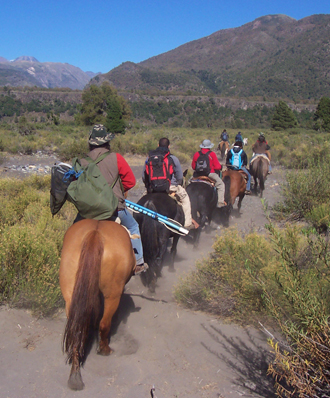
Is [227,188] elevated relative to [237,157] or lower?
lower

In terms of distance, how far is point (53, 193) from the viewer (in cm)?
376

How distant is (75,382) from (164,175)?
12.1ft

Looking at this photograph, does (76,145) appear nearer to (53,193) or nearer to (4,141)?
(4,141)

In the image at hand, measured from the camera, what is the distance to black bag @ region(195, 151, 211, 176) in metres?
7.68

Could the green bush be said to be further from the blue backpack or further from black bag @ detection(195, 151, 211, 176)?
black bag @ detection(195, 151, 211, 176)

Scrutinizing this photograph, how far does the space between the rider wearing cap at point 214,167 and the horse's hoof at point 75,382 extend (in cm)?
552

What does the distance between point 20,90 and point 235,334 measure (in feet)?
300

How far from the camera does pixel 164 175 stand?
6008 millimetres

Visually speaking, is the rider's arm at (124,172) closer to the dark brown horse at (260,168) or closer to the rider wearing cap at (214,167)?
the rider wearing cap at (214,167)

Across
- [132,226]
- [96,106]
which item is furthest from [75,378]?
[96,106]

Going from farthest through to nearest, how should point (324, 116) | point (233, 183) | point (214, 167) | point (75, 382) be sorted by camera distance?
point (324, 116) < point (233, 183) < point (214, 167) < point (75, 382)

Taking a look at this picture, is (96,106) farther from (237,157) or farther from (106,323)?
(106,323)

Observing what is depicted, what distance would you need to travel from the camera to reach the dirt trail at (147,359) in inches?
126

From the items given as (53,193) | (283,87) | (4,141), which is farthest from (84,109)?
(283,87)
